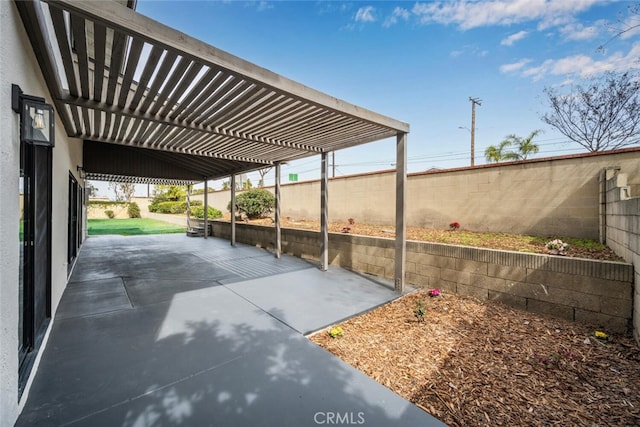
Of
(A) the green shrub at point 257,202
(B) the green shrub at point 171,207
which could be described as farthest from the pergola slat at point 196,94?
(B) the green shrub at point 171,207

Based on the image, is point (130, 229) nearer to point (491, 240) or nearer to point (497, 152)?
point (491, 240)

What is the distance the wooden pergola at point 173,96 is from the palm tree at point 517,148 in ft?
36.8

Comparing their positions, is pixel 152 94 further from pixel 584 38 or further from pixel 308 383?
pixel 584 38

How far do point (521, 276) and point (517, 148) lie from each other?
38.8ft

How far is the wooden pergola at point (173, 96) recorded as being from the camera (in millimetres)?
2244

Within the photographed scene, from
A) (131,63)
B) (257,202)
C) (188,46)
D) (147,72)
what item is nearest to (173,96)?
(147,72)

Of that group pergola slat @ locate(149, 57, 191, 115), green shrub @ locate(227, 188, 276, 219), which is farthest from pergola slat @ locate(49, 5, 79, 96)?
green shrub @ locate(227, 188, 276, 219)

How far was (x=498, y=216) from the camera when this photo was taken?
5.64m

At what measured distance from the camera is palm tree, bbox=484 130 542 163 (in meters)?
12.3

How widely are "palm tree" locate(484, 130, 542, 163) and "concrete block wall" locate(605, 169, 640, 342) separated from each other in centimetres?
919

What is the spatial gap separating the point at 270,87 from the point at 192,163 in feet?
28.8

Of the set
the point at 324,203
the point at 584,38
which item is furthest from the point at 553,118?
the point at 324,203

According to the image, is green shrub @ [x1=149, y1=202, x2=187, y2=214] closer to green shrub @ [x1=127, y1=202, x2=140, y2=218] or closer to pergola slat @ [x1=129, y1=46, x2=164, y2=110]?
green shrub @ [x1=127, y1=202, x2=140, y2=218]

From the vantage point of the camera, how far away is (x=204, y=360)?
266 centimetres
